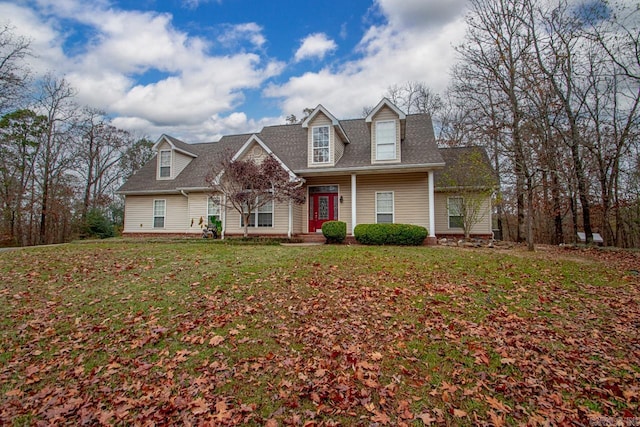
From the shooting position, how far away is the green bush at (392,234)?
42.0 ft

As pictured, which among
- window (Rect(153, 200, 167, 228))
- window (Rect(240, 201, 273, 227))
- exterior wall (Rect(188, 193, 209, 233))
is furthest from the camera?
window (Rect(153, 200, 167, 228))

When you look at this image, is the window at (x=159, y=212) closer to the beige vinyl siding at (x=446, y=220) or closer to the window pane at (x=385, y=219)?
the window pane at (x=385, y=219)

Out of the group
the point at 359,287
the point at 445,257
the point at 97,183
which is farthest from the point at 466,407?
the point at 97,183

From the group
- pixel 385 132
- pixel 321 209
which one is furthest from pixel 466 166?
pixel 321 209

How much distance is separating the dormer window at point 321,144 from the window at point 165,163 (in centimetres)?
943

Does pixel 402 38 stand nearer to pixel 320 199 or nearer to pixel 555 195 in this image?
pixel 320 199

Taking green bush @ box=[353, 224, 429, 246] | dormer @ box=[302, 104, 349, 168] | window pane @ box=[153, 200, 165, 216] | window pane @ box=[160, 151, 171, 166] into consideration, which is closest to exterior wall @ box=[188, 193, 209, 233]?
window pane @ box=[153, 200, 165, 216]

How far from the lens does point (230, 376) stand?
3836mm

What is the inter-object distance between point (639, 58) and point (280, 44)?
14335 mm

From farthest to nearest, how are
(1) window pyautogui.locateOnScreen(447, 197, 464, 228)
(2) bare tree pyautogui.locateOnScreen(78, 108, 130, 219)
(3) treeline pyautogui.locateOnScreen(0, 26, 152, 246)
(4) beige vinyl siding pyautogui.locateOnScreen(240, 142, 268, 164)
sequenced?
(2) bare tree pyautogui.locateOnScreen(78, 108, 130, 219), (3) treeline pyautogui.locateOnScreen(0, 26, 152, 246), (1) window pyautogui.locateOnScreen(447, 197, 464, 228), (4) beige vinyl siding pyautogui.locateOnScreen(240, 142, 268, 164)

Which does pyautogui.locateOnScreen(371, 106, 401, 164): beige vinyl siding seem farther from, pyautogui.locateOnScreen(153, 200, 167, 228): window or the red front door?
pyautogui.locateOnScreen(153, 200, 167, 228): window

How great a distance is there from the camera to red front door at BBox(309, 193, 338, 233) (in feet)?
50.6

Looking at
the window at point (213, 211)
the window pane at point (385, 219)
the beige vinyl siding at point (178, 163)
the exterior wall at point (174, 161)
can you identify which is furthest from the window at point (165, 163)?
the window pane at point (385, 219)

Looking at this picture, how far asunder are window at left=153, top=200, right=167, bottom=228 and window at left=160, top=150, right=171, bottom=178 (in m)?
1.69
